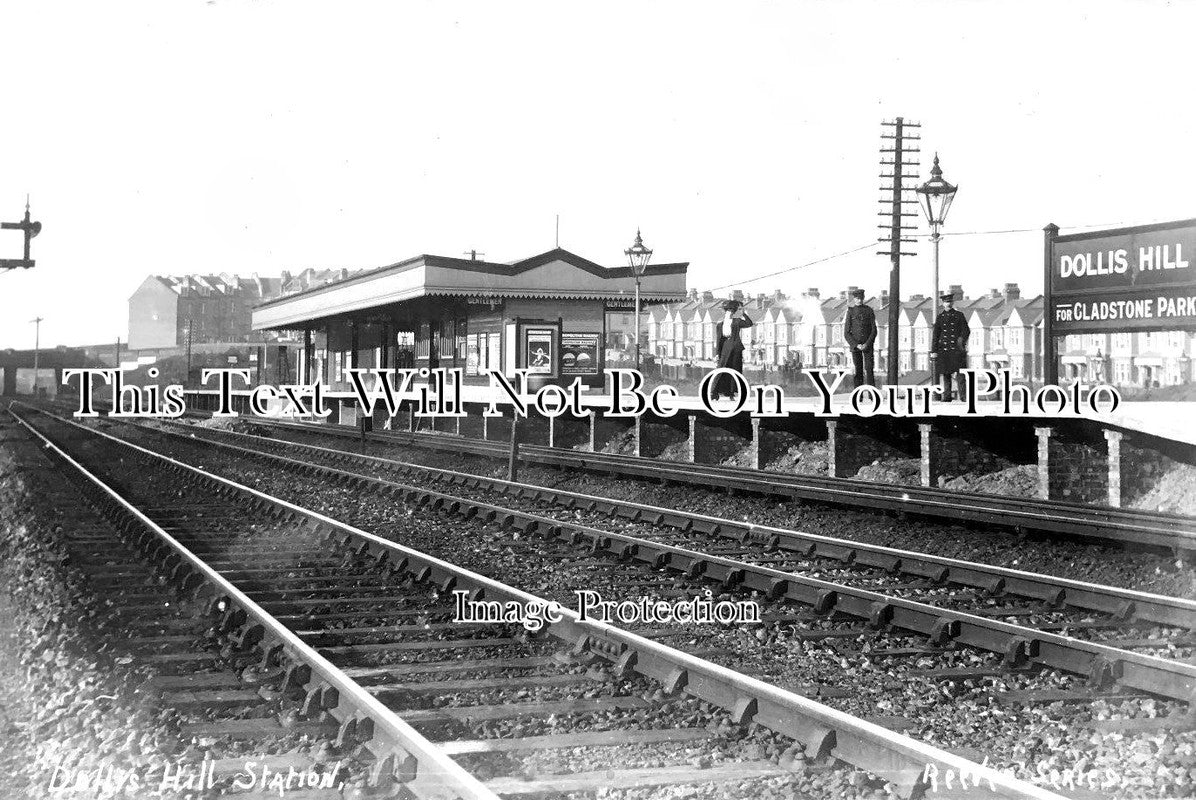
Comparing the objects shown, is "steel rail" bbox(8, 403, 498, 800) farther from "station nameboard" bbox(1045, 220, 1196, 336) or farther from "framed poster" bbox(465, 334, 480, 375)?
"framed poster" bbox(465, 334, 480, 375)

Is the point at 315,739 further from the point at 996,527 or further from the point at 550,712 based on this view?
the point at 996,527

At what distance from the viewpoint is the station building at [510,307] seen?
3186 cm

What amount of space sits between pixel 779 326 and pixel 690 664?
84.0 metres

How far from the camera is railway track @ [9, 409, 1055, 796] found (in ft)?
14.6

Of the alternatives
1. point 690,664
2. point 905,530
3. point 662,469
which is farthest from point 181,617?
point 662,469

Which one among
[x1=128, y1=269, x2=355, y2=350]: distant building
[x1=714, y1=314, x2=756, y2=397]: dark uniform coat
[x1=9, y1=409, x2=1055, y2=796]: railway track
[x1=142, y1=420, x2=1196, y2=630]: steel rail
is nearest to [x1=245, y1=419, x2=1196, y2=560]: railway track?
[x1=142, y1=420, x2=1196, y2=630]: steel rail

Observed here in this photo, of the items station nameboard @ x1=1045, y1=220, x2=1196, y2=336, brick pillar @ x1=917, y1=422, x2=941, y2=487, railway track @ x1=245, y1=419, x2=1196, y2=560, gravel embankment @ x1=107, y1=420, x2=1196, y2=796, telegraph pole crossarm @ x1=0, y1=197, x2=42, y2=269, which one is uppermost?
telegraph pole crossarm @ x1=0, y1=197, x2=42, y2=269

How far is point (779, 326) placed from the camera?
8825 centimetres

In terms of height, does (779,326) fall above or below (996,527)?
above

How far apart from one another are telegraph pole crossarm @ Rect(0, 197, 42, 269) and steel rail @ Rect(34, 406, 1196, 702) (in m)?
17.0

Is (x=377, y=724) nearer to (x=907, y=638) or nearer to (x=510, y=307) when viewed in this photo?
(x=907, y=638)

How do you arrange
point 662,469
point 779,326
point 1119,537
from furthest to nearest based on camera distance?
point 779,326 < point 662,469 < point 1119,537

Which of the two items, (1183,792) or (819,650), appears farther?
(819,650)

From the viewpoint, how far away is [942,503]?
41.5ft
